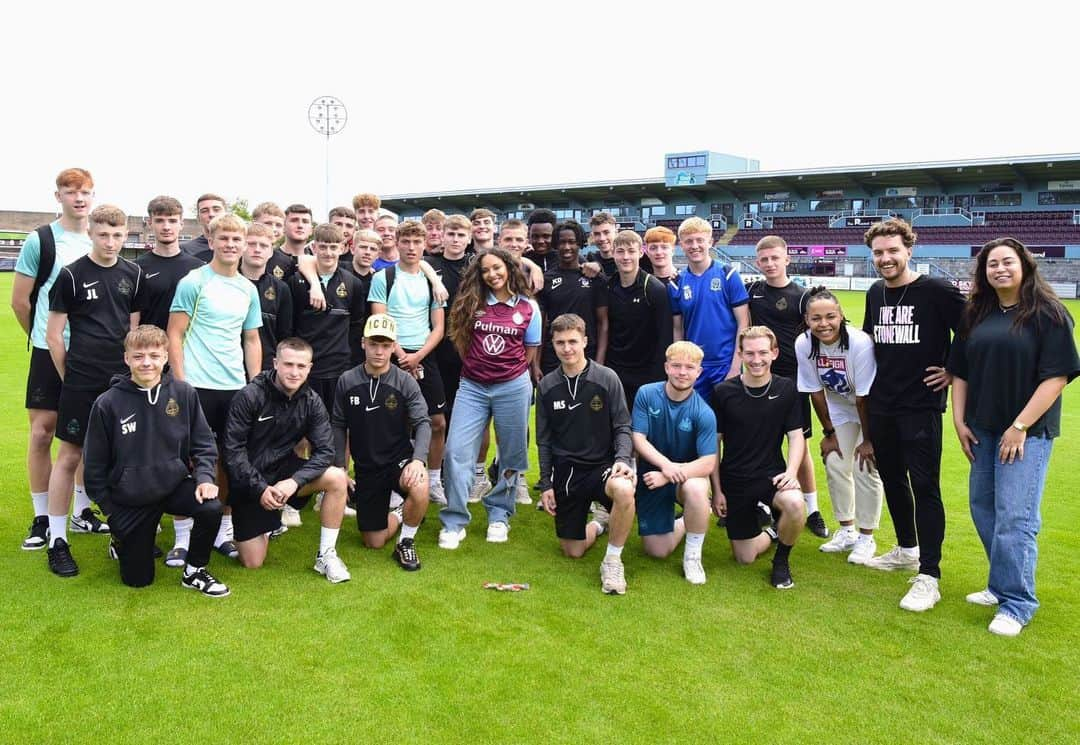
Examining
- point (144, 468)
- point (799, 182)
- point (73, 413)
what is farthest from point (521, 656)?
point (799, 182)

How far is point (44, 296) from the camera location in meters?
4.89

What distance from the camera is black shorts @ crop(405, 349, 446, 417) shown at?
6.14m

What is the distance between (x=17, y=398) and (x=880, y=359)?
10.3 meters

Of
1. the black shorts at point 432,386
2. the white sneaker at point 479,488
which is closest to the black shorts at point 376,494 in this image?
the black shorts at point 432,386

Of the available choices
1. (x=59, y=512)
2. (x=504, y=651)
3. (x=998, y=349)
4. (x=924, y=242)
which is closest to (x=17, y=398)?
(x=59, y=512)

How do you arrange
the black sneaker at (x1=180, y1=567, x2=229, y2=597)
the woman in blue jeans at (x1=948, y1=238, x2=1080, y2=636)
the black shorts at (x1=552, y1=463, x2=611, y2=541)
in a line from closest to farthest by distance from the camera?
1. the woman in blue jeans at (x1=948, y1=238, x2=1080, y2=636)
2. the black sneaker at (x1=180, y1=567, x2=229, y2=597)
3. the black shorts at (x1=552, y1=463, x2=611, y2=541)

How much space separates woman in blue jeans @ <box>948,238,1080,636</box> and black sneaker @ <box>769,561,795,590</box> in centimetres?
105

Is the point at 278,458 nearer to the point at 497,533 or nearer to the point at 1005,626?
the point at 497,533

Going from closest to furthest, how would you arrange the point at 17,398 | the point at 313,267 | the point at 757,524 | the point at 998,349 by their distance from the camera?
the point at 998,349
the point at 757,524
the point at 313,267
the point at 17,398

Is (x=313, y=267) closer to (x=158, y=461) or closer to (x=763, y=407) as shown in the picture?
(x=158, y=461)

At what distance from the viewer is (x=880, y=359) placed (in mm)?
4762

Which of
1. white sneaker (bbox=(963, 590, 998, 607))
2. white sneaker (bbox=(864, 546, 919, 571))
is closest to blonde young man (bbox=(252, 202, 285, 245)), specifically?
white sneaker (bbox=(864, 546, 919, 571))

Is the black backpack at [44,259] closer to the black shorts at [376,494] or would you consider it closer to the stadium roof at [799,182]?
the black shorts at [376,494]

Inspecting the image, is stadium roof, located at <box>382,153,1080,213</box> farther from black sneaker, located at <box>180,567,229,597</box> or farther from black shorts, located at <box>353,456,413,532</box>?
black sneaker, located at <box>180,567,229,597</box>
